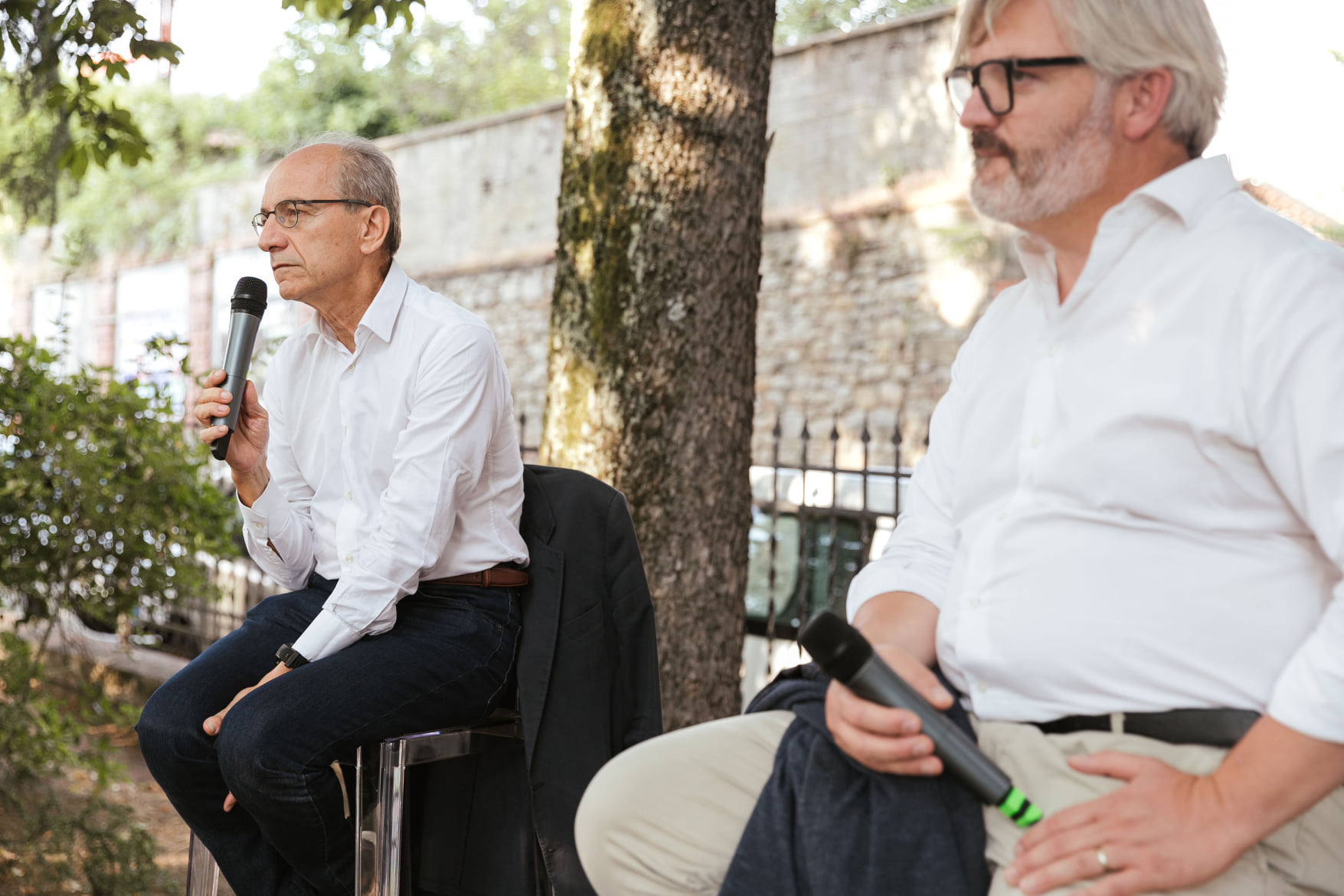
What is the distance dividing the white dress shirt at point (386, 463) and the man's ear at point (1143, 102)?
1.37 meters

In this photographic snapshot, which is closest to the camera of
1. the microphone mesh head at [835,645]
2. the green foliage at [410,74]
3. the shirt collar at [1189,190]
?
the microphone mesh head at [835,645]

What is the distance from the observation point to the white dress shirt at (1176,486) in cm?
131

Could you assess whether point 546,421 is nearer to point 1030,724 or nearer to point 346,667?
point 346,667

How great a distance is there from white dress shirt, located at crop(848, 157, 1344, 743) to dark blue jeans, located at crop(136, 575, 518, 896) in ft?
3.68

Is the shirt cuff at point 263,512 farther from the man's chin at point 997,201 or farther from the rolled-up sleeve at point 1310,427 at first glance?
the rolled-up sleeve at point 1310,427

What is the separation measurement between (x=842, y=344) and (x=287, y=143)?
13.0 metres

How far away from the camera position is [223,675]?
2441 mm

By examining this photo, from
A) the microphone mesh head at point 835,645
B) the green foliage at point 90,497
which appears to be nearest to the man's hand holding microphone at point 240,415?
the microphone mesh head at point 835,645

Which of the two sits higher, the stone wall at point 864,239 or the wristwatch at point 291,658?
the stone wall at point 864,239

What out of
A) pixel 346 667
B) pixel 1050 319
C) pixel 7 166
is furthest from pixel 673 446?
pixel 7 166

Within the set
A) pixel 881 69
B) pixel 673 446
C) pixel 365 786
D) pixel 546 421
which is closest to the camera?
pixel 365 786

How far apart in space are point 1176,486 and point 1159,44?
22.4 inches

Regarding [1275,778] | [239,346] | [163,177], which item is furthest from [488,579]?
[163,177]

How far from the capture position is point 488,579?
→ 8.19ft
